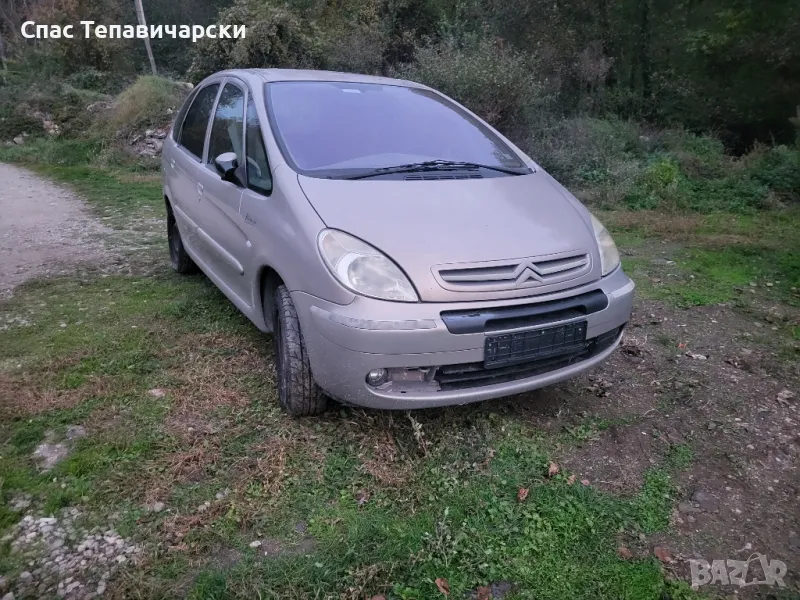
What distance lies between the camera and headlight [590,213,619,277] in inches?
116

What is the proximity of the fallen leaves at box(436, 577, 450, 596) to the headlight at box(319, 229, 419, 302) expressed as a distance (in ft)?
3.31

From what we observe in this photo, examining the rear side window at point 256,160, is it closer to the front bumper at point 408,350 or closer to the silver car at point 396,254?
the silver car at point 396,254

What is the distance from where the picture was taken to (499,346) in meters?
2.49

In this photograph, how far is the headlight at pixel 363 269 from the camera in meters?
2.46

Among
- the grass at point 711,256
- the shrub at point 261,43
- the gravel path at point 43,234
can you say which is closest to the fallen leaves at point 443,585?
the grass at point 711,256

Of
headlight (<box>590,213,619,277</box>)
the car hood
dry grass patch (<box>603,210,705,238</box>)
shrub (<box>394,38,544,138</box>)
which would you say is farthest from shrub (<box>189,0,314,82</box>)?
headlight (<box>590,213,619,277</box>)

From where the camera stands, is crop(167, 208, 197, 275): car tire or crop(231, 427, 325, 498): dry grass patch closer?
crop(231, 427, 325, 498): dry grass patch

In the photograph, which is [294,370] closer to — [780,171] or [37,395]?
[37,395]

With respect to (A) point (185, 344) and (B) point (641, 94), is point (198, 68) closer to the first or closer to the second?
(B) point (641, 94)

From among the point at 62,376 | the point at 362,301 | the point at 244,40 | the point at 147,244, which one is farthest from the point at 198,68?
the point at 362,301

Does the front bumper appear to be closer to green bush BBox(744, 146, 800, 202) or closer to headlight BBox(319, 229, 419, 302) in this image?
headlight BBox(319, 229, 419, 302)

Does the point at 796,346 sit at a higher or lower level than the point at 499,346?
lower

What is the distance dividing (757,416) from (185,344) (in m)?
3.16

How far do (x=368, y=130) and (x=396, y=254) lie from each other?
1155 millimetres
